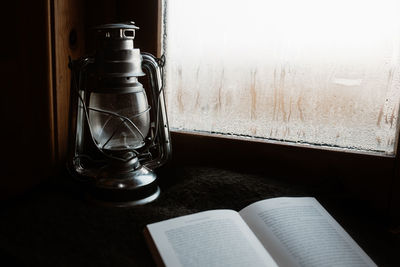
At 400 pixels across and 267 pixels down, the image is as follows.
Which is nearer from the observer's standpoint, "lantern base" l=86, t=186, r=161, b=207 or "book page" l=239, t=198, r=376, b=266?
"book page" l=239, t=198, r=376, b=266

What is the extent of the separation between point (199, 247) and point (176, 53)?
0.60 m

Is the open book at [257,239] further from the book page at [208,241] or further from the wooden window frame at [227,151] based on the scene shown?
the wooden window frame at [227,151]

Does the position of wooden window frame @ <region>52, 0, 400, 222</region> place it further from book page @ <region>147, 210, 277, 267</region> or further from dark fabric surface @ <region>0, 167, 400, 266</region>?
book page @ <region>147, 210, 277, 267</region>

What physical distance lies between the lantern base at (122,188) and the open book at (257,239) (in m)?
0.16

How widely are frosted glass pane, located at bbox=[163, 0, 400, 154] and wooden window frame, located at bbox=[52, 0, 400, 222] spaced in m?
0.04

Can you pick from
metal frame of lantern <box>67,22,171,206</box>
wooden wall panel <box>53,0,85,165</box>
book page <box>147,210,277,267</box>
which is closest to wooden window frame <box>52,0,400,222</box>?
wooden wall panel <box>53,0,85,165</box>

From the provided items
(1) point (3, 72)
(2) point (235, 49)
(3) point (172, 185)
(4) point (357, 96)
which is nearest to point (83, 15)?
(1) point (3, 72)

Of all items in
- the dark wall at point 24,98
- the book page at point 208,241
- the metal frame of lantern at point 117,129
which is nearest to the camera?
the book page at point 208,241

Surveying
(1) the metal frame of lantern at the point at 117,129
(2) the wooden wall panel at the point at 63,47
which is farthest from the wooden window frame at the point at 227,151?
(1) the metal frame of lantern at the point at 117,129

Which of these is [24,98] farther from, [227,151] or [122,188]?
[227,151]

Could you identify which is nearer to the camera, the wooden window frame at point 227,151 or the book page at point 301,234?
the book page at point 301,234

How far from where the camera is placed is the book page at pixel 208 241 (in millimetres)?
768

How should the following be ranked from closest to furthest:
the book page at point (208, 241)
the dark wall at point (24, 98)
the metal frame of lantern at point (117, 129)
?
the book page at point (208, 241) → the metal frame of lantern at point (117, 129) → the dark wall at point (24, 98)

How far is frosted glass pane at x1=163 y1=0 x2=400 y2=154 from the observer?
102cm
